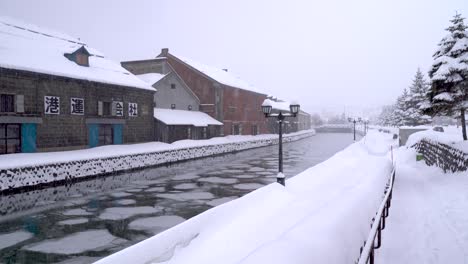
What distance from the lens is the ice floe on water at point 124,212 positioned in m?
10.2

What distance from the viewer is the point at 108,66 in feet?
91.9

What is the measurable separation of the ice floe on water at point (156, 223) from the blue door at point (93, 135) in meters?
16.6

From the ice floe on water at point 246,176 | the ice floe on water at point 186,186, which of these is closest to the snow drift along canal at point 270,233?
the ice floe on water at point 186,186

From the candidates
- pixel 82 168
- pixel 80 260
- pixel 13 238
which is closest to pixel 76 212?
pixel 13 238

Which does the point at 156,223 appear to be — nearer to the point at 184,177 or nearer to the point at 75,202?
the point at 75,202

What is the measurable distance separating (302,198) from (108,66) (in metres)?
23.5

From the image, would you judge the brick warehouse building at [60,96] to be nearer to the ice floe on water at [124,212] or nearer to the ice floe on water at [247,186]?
the ice floe on water at [124,212]

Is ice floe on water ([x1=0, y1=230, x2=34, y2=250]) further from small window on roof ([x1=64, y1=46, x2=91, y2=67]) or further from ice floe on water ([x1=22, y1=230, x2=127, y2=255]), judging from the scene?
small window on roof ([x1=64, y1=46, x2=91, y2=67])

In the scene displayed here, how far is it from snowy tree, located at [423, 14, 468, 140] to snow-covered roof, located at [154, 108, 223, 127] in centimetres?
2236

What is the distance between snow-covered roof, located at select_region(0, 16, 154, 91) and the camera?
1997 cm

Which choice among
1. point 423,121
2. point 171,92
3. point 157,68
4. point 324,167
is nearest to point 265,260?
point 324,167

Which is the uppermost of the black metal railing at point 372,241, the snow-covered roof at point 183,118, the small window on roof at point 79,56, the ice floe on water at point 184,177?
the small window on roof at point 79,56

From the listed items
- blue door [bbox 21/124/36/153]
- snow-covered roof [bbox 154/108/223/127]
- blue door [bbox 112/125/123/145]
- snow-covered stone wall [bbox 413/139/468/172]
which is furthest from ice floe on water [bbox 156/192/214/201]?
snow-covered roof [bbox 154/108/223/127]

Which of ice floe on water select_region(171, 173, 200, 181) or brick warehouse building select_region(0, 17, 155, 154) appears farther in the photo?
brick warehouse building select_region(0, 17, 155, 154)
